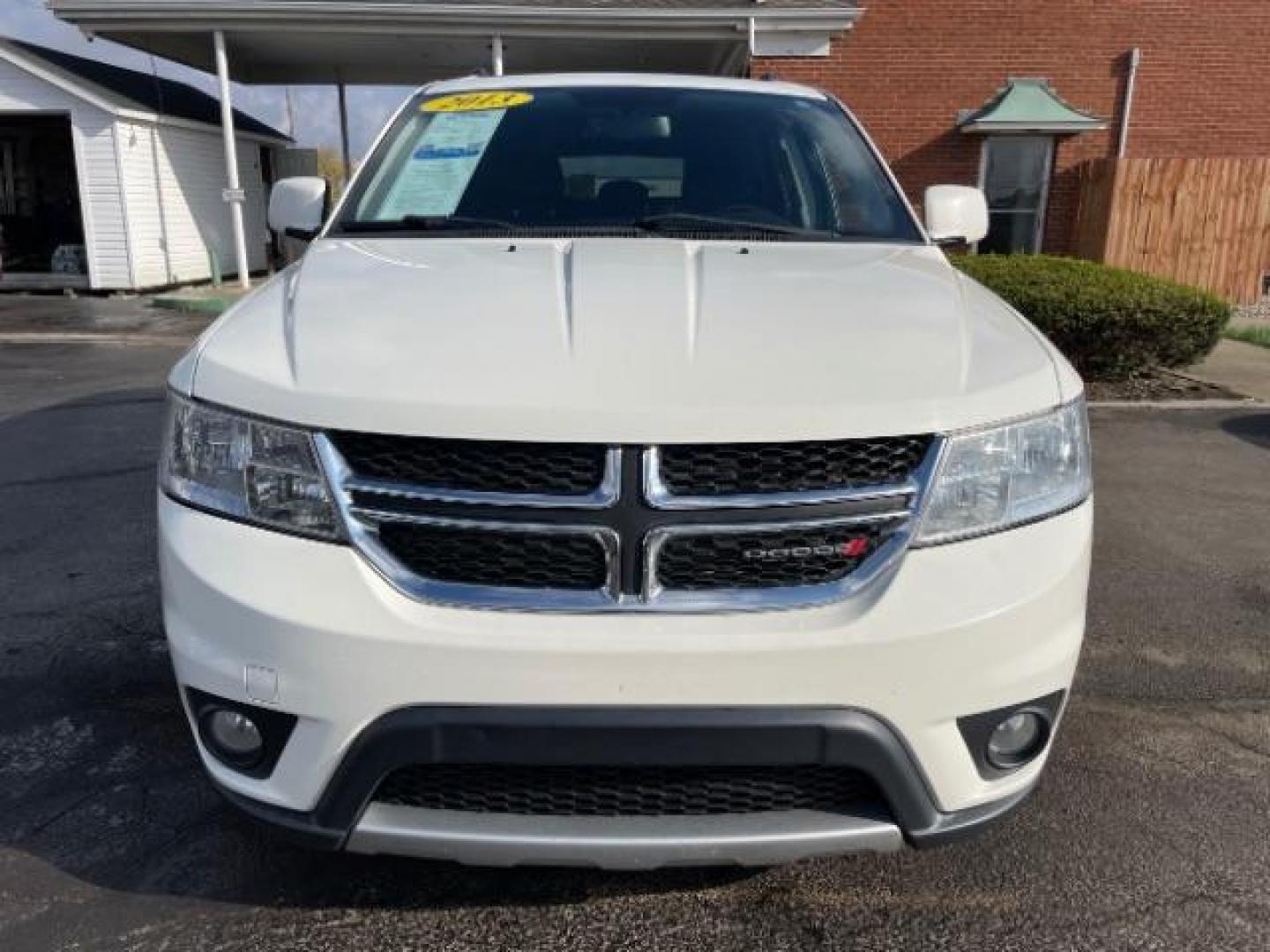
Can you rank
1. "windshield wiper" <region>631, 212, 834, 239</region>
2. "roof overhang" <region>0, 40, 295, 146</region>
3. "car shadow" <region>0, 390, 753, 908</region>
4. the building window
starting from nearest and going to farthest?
"car shadow" <region>0, 390, 753, 908</region> → "windshield wiper" <region>631, 212, 834, 239</region> → the building window → "roof overhang" <region>0, 40, 295, 146</region>

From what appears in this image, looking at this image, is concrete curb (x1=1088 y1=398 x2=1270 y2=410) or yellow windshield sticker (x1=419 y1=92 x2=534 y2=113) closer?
yellow windshield sticker (x1=419 y1=92 x2=534 y2=113)

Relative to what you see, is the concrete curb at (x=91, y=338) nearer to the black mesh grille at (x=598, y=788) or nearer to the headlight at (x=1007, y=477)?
the black mesh grille at (x=598, y=788)

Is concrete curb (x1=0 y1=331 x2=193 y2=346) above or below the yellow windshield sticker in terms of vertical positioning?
below

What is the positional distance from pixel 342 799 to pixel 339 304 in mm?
1000

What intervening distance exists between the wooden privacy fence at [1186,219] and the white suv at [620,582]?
12.3m

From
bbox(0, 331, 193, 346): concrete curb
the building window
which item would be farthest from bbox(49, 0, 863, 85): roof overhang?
bbox(0, 331, 193, 346): concrete curb

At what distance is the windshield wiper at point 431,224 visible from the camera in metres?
2.81

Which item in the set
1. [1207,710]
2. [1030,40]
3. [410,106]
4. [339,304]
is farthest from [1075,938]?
[1030,40]

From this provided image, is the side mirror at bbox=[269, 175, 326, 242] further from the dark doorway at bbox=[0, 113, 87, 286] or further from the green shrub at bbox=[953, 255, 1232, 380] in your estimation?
the dark doorway at bbox=[0, 113, 87, 286]

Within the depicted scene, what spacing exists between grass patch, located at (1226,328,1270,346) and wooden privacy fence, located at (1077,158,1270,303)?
1917mm

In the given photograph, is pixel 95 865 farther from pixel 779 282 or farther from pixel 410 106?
pixel 410 106

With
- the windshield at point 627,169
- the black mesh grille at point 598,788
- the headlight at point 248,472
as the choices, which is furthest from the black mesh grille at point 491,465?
the windshield at point 627,169

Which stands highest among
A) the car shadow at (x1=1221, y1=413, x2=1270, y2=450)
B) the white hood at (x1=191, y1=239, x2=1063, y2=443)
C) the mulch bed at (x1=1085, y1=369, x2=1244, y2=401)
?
the white hood at (x1=191, y1=239, x2=1063, y2=443)

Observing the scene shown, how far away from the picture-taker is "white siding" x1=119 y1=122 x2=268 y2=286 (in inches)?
587
